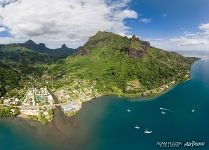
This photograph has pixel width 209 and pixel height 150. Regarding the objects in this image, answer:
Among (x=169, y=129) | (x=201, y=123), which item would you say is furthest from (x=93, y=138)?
(x=201, y=123)

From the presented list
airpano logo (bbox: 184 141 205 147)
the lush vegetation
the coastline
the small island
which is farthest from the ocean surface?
the small island

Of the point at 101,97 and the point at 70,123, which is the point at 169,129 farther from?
the point at 101,97

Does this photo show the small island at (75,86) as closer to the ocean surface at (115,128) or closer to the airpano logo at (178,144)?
the ocean surface at (115,128)

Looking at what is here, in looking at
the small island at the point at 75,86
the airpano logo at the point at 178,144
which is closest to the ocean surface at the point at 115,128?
the airpano logo at the point at 178,144

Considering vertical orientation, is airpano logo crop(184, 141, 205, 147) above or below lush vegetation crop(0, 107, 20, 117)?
below

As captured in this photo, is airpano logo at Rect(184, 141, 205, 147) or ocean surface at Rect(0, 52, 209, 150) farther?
ocean surface at Rect(0, 52, 209, 150)

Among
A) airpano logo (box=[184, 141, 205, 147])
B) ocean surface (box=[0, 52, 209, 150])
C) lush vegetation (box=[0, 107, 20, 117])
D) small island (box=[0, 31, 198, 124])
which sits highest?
small island (box=[0, 31, 198, 124])

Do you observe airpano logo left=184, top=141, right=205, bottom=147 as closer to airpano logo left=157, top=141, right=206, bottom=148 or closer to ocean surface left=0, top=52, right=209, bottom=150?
airpano logo left=157, top=141, right=206, bottom=148

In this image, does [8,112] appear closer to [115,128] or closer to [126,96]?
[115,128]
